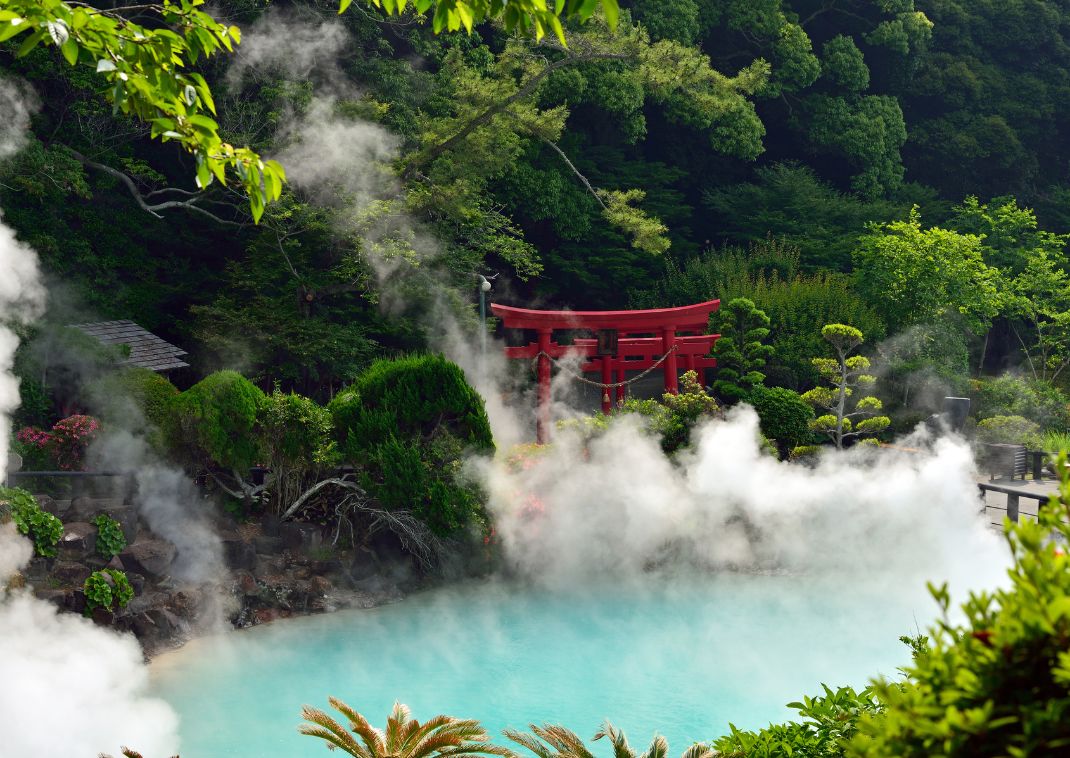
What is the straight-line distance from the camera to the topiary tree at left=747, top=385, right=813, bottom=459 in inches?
613

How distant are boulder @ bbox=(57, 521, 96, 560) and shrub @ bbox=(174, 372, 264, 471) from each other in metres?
1.78

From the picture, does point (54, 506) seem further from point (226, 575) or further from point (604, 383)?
point (604, 383)

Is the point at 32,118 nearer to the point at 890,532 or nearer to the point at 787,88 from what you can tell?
the point at 890,532

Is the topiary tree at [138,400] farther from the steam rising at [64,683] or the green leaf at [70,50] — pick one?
the green leaf at [70,50]

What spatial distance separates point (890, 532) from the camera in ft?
46.9

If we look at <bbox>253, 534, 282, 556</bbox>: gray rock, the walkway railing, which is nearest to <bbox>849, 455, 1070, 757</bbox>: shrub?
<bbox>253, 534, 282, 556</bbox>: gray rock

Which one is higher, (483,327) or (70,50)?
(483,327)

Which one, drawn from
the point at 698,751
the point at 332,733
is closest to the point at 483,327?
the point at 332,733

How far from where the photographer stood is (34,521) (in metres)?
10.5

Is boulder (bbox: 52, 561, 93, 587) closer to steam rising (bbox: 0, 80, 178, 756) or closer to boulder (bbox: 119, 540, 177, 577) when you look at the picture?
steam rising (bbox: 0, 80, 178, 756)

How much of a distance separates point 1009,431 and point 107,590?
1452 cm

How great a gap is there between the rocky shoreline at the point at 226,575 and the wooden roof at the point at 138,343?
2927 millimetres

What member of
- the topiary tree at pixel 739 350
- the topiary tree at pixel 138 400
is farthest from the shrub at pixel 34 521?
the topiary tree at pixel 739 350

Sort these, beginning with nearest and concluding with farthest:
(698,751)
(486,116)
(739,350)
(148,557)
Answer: (698,751), (148,557), (486,116), (739,350)
